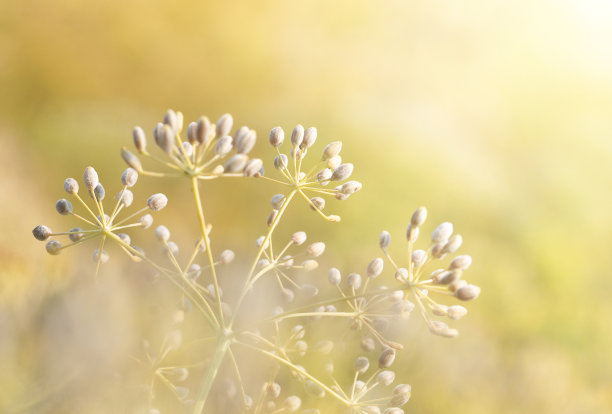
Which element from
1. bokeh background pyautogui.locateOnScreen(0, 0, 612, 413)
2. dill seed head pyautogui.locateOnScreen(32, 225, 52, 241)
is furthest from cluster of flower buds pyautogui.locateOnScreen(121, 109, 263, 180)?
bokeh background pyautogui.locateOnScreen(0, 0, 612, 413)

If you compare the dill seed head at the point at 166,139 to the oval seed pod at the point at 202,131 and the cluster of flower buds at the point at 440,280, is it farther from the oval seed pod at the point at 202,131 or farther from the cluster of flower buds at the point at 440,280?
the cluster of flower buds at the point at 440,280

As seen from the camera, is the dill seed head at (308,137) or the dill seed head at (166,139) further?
the dill seed head at (308,137)

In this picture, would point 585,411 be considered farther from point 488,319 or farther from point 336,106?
point 336,106

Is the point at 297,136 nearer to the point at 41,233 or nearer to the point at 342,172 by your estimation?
the point at 342,172

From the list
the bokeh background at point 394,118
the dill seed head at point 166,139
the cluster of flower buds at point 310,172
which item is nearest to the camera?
the dill seed head at point 166,139

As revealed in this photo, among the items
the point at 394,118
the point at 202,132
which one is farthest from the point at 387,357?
the point at 394,118

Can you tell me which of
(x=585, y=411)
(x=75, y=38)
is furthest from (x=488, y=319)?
(x=75, y=38)

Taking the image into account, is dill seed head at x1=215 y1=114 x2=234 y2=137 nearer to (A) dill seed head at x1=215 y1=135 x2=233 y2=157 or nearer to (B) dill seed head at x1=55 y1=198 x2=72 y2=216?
(A) dill seed head at x1=215 y1=135 x2=233 y2=157

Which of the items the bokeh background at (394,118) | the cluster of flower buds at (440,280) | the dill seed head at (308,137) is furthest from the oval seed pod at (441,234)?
the bokeh background at (394,118)

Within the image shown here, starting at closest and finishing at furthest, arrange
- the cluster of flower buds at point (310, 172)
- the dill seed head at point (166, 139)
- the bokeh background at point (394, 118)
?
the dill seed head at point (166, 139) < the cluster of flower buds at point (310, 172) < the bokeh background at point (394, 118)

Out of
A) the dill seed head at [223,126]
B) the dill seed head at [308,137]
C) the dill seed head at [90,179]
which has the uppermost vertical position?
the dill seed head at [223,126]
